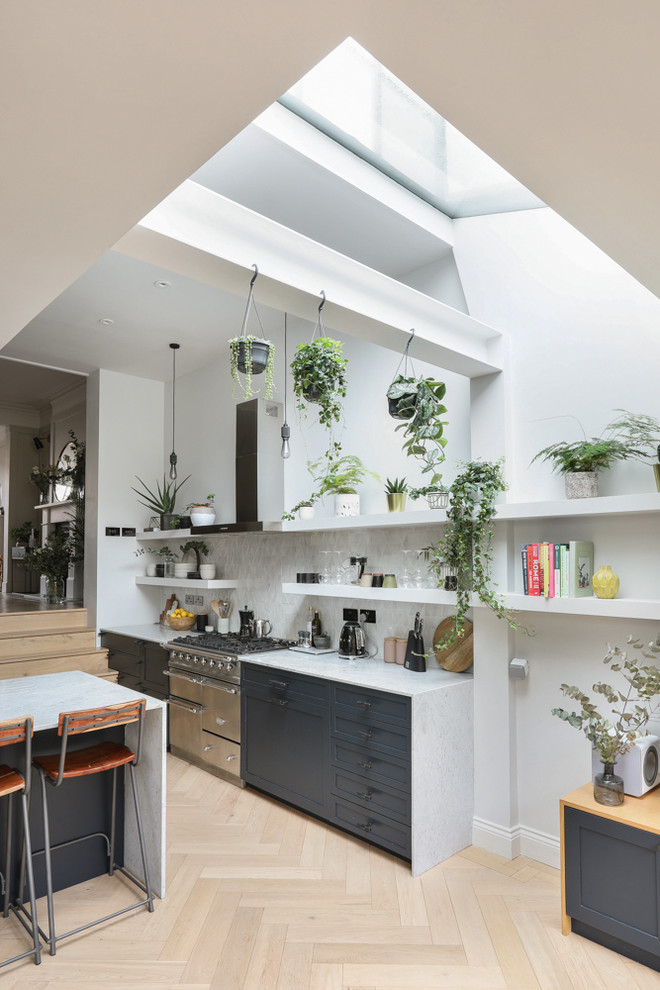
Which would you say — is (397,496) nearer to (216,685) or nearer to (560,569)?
(560,569)

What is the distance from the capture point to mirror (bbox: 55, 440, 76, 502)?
7160mm

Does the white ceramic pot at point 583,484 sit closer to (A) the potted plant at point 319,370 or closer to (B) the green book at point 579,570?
(B) the green book at point 579,570

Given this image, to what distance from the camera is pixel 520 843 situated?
3379 millimetres

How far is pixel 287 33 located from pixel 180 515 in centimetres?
538

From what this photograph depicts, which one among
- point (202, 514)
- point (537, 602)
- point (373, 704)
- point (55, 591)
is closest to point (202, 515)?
point (202, 514)

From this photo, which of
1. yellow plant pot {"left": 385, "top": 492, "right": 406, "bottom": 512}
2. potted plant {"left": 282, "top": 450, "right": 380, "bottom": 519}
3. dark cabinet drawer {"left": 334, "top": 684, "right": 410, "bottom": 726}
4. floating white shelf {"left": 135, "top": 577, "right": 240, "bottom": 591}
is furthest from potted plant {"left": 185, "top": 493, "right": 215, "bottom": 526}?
dark cabinet drawer {"left": 334, "top": 684, "right": 410, "bottom": 726}

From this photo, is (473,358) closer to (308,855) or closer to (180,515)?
(308,855)

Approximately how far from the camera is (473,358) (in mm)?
3396

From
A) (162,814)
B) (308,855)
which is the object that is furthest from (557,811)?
(162,814)

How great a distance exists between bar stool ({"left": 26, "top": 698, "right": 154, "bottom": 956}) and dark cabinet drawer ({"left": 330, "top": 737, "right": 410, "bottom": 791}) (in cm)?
112

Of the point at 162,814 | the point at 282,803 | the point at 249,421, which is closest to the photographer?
the point at 162,814

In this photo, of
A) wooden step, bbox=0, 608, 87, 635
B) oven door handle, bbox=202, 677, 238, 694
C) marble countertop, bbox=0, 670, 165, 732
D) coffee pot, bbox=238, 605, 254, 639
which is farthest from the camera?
wooden step, bbox=0, 608, 87, 635

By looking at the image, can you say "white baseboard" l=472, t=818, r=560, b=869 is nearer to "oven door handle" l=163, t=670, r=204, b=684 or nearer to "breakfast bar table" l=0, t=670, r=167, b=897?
"breakfast bar table" l=0, t=670, r=167, b=897

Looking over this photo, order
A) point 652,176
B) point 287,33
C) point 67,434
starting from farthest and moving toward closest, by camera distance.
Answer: point 67,434, point 652,176, point 287,33
